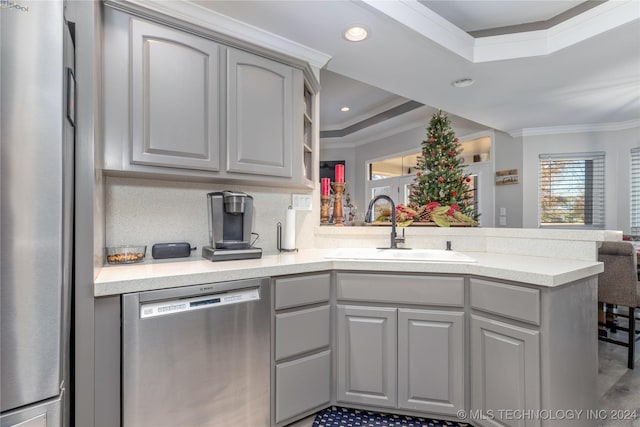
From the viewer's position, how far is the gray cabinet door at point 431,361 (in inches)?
60.0

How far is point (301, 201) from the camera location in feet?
7.59

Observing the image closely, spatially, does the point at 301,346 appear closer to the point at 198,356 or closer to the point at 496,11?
the point at 198,356

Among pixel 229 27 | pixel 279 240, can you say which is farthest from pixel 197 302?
Result: pixel 229 27

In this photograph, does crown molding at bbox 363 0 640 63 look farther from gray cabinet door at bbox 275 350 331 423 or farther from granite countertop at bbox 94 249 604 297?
gray cabinet door at bbox 275 350 331 423

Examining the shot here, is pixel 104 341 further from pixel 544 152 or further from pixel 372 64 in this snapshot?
pixel 544 152

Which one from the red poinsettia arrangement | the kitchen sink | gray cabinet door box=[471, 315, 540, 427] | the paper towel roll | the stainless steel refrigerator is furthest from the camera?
the red poinsettia arrangement

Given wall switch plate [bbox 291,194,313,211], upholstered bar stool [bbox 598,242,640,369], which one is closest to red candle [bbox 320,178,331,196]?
wall switch plate [bbox 291,194,313,211]

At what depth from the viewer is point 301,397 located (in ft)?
5.09

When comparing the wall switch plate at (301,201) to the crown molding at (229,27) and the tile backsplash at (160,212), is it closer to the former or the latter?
the tile backsplash at (160,212)

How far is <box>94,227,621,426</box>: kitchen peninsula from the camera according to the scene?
1.29 meters

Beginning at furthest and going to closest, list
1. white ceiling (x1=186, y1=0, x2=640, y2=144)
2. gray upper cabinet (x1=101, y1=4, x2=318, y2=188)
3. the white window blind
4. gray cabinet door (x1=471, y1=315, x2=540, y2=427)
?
the white window blind, white ceiling (x1=186, y1=0, x2=640, y2=144), gray upper cabinet (x1=101, y1=4, x2=318, y2=188), gray cabinet door (x1=471, y1=315, x2=540, y2=427)

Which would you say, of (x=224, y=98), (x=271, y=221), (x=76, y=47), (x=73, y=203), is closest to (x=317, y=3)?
(x=224, y=98)

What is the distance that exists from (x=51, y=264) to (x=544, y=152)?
5159 millimetres

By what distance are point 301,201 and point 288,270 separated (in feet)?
2.93
